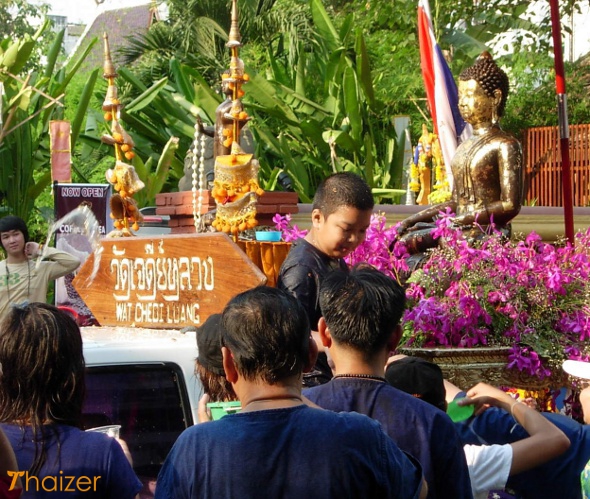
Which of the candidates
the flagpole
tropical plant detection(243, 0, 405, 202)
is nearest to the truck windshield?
the flagpole

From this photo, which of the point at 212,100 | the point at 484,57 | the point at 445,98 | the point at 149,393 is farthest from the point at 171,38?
the point at 149,393

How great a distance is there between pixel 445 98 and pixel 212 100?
17.1 ft

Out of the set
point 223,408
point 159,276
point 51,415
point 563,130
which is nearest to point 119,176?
point 159,276

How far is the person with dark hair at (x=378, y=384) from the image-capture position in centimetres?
241

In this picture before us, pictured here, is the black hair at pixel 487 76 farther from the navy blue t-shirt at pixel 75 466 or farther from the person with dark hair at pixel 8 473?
the person with dark hair at pixel 8 473

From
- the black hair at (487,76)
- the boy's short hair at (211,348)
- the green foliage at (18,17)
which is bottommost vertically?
the boy's short hair at (211,348)

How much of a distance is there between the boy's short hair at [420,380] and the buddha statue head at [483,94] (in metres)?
2.67

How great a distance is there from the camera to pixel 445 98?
10812 mm

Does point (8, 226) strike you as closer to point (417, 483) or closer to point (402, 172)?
point (417, 483)

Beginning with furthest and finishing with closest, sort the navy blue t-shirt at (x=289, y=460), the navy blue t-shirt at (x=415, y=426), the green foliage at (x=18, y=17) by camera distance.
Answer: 1. the green foliage at (x=18, y=17)
2. the navy blue t-shirt at (x=415, y=426)
3. the navy blue t-shirt at (x=289, y=460)

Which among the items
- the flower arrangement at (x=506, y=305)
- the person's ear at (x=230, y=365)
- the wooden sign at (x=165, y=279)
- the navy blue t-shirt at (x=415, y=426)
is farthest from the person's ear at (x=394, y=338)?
the flower arrangement at (x=506, y=305)

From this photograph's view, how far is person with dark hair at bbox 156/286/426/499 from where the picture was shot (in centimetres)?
206

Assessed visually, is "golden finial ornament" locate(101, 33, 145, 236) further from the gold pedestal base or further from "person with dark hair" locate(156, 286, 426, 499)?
"person with dark hair" locate(156, 286, 426, 499)

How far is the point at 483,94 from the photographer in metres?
5.22
